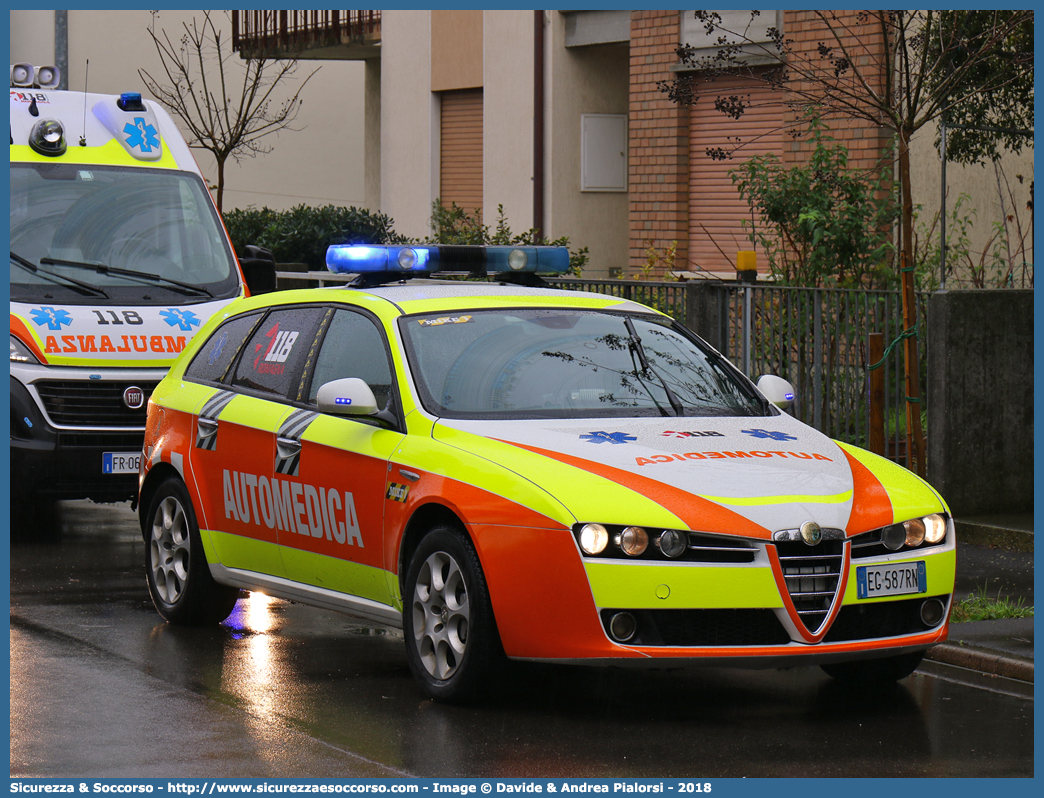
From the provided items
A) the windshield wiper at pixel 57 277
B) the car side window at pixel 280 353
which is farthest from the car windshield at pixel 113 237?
the car side window at pixel 280 353

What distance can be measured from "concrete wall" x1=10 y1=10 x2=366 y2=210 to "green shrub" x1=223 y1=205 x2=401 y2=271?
15.2 meters

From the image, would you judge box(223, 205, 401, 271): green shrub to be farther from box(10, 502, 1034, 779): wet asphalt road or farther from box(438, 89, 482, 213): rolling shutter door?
box(10, 502, 1034, 779): wet asphalt road

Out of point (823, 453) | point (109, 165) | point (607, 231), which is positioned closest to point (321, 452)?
point (823, 453)

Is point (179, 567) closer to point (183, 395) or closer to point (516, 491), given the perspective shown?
point (183, 395)

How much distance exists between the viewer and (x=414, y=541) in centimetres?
683

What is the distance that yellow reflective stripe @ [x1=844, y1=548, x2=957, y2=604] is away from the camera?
20.7 feet

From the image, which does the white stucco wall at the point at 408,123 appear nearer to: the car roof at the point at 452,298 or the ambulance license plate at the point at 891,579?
the car roof at the point at 452,298

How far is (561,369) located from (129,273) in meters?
5.20

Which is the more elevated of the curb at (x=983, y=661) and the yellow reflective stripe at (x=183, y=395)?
the yellow reflective stripe at (x=183, y=395)

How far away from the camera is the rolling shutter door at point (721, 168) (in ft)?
65.6

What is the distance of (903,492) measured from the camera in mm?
6730

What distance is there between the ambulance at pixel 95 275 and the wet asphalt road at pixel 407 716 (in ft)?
9.15

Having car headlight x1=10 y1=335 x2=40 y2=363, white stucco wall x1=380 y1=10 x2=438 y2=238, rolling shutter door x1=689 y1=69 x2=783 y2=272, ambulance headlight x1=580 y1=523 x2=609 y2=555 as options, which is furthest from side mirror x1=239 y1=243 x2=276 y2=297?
white stucco wall x1=380 y1=10 x2=438 y2=238

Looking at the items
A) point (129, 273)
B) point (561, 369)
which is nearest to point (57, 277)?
point (129, 273)
